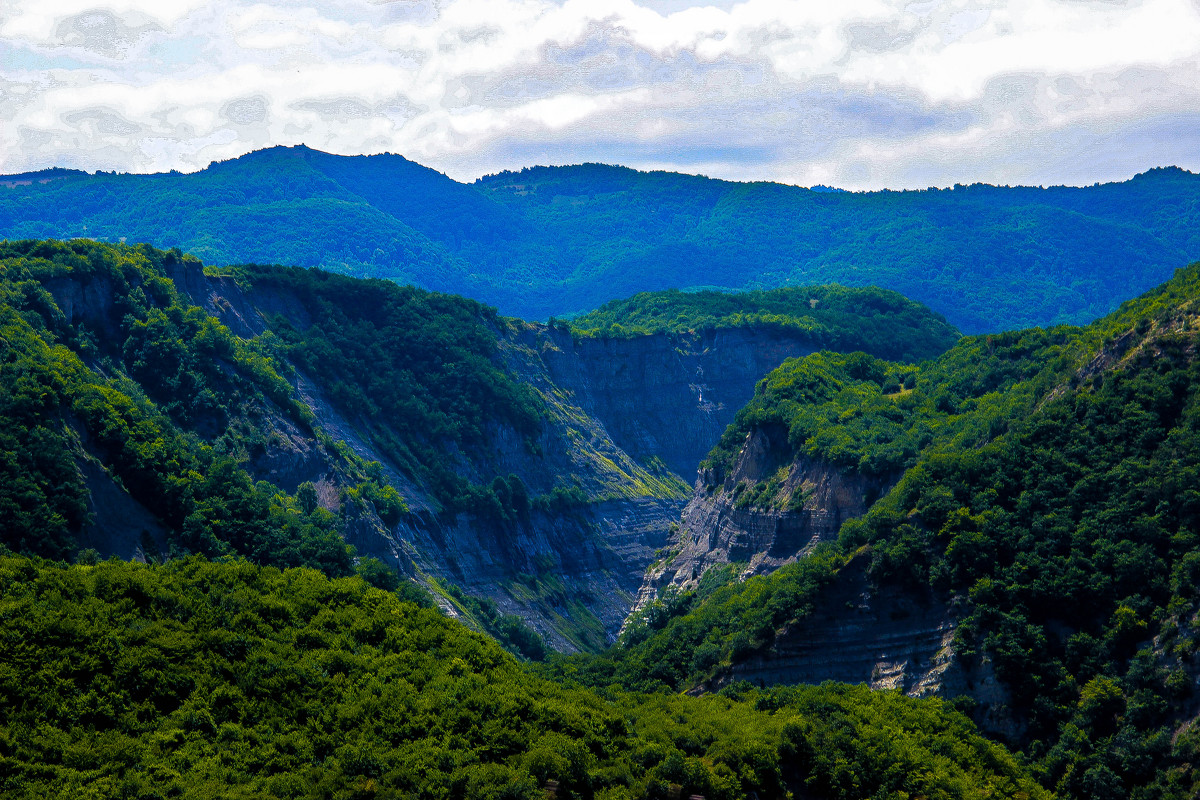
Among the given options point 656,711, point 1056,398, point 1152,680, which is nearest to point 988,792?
point 1152,680

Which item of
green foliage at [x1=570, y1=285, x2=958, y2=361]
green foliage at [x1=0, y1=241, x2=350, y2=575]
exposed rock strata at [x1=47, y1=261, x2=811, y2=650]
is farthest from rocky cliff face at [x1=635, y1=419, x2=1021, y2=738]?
green foliage at [x1=570, y1=285, x2=958, y2=361]

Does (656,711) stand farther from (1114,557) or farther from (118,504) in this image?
(118,504)

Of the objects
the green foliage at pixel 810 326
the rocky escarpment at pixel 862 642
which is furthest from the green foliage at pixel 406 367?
the rocky escarpment at pixel 862 642

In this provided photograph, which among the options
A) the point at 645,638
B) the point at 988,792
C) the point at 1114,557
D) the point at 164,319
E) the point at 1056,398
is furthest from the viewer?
the point at 164,319

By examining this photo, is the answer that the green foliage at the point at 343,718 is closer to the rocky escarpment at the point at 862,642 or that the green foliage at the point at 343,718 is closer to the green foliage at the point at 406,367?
the rocky escarpment at the point at 862,642

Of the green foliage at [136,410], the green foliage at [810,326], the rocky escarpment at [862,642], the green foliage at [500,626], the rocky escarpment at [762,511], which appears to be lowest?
the green foliage at [500,626]

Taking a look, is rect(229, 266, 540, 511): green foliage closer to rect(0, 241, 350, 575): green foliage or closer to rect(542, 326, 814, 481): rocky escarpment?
rect(0, 241, 350, 575): green foliage
